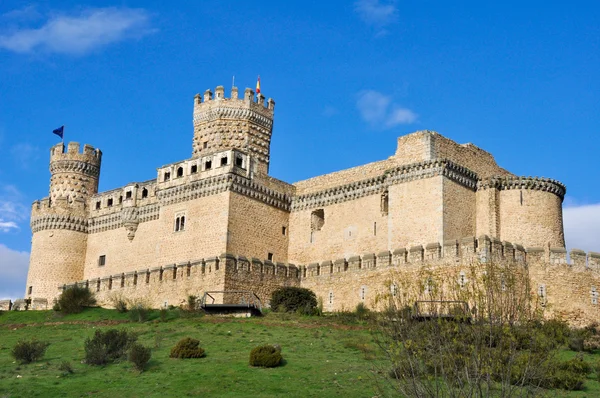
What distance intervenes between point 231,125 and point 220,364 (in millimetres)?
23529

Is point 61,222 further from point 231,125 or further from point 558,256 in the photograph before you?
point 558,256

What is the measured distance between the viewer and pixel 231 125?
49969mm

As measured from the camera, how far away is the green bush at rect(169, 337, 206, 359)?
29688 mm

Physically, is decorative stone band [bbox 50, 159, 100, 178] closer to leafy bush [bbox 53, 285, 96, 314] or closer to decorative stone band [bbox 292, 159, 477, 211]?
leafy bush [bbox 53, 285, 96, 314]

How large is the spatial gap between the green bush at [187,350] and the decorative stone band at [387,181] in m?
14.7

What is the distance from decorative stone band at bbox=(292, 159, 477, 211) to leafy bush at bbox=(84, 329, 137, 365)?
50.8 feet

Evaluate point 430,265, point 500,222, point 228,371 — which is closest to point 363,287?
point 430,265

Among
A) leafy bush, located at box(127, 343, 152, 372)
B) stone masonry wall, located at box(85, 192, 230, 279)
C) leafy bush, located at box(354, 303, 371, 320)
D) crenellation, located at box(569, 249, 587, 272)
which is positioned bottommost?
leafy bush, located at box(127, 343, 152, 372)

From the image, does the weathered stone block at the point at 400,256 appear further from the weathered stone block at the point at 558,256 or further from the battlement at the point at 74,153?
the battlement at the point at 74,153

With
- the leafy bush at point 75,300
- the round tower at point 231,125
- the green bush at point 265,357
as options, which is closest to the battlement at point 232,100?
the round tower at point 231,125

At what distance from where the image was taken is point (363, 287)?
129 ft

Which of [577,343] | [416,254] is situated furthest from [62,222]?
[577,343]

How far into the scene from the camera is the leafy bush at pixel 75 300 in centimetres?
4291

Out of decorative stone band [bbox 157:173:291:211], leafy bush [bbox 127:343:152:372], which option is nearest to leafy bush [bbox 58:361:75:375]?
leafy bush [bbox 127:343:152:372]
